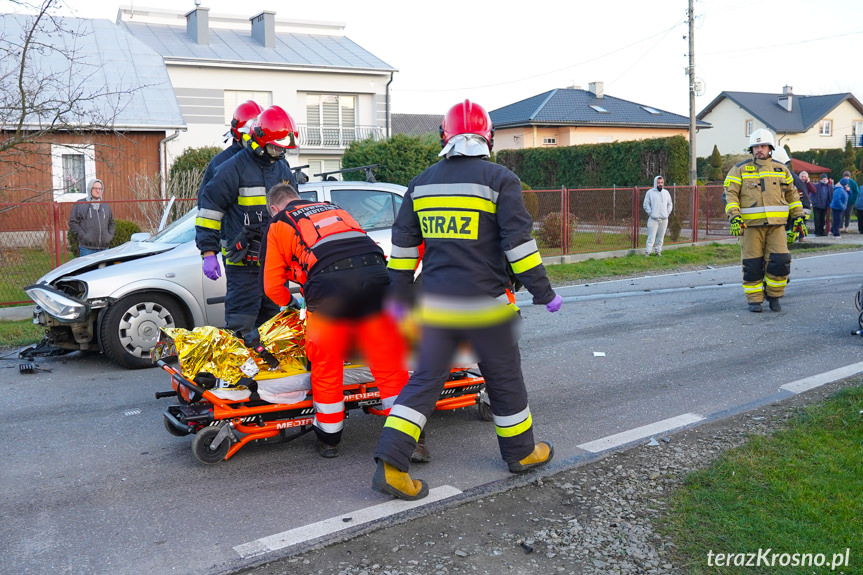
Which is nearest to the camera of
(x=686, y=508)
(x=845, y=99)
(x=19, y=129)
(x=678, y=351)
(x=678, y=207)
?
(x=686, y=508)

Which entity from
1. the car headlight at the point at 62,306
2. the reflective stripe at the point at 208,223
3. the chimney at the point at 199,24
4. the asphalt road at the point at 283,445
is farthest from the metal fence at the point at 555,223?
the chimney at the point at 199,24

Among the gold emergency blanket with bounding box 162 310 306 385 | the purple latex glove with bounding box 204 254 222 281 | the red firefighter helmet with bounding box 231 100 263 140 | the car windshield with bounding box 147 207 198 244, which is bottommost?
the gold emergency blanket with bounding box 162 310 306 385

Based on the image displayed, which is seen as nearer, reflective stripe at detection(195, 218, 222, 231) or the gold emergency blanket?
the gold emergency blanket

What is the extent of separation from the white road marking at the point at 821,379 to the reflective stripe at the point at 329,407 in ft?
12.1

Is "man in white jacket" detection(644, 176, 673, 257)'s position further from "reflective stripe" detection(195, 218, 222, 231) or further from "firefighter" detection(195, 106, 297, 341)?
A: "reflective stripe" detection(195, 218, 222, 231)

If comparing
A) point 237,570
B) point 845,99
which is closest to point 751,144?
point 237,570

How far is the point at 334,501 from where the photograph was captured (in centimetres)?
427

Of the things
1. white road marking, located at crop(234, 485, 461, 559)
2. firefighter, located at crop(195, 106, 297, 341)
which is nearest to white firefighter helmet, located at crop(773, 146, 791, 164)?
firefighter, located at crop(195, 106, 297, 341)

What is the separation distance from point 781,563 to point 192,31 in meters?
38.6

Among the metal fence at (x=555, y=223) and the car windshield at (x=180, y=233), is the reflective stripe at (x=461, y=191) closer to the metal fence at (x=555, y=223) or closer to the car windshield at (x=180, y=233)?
the car windshield at (x=180, y=233)

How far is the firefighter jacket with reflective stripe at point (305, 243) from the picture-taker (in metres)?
4.72

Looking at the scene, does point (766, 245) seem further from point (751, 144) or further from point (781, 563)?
point (781, 563)

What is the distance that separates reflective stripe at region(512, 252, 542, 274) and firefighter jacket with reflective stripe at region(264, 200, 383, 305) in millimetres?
1032

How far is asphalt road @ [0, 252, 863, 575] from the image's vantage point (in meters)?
3.82
